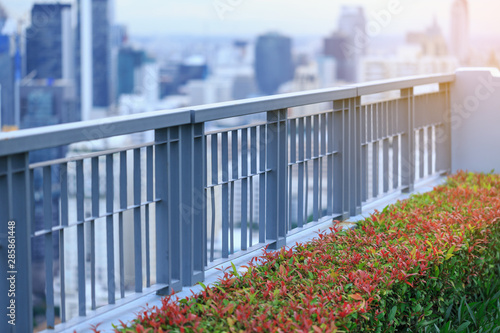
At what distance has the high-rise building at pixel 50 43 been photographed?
384 feet

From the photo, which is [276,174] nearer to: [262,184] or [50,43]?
[262,184]

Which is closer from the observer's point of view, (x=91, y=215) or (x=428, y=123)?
(x=91, y=215)

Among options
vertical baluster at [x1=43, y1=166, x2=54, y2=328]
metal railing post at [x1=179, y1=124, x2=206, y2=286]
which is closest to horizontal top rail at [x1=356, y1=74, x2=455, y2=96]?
metal railing post at [x1=179, y1=124, x2=206, y2=286]

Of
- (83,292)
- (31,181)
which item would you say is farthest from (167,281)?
(31,181)

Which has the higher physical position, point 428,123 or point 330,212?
point 428,123

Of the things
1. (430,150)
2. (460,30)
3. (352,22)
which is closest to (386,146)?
(430,150)

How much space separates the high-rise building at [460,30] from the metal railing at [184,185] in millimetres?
62649

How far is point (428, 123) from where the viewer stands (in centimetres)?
741

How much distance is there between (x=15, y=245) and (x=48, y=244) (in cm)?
22

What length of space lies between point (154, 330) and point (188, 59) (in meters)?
118

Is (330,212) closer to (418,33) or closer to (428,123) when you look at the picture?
(428,123)

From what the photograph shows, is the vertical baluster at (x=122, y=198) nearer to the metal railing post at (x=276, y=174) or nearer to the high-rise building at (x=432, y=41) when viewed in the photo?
the metal railing post at (x=276, y=174)

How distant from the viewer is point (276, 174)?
467cm

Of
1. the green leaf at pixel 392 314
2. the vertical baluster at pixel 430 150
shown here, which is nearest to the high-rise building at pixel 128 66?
the vertical baluster at pixel 430 150
